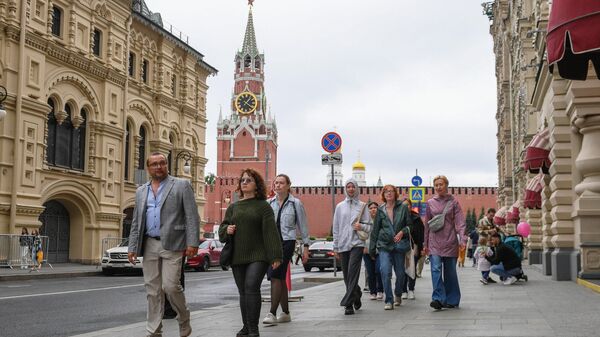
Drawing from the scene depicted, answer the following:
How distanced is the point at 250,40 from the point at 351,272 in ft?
353

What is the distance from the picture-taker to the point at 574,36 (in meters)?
7.38

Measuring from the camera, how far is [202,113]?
153 ft

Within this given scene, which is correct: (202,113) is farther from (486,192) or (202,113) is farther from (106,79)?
(486,192)

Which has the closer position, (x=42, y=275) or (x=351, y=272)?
(x=351, y=272)

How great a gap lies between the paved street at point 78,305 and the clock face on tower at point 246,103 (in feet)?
309

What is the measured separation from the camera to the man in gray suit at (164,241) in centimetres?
736

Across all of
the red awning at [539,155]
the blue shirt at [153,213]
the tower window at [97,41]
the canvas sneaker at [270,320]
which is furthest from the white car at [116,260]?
the blue shirt at [153,213]

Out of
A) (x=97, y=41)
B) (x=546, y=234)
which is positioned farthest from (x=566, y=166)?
(x=97, y=41)

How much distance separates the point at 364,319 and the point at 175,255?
3.28 meters

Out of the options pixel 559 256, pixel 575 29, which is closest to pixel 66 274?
pixel 559 256

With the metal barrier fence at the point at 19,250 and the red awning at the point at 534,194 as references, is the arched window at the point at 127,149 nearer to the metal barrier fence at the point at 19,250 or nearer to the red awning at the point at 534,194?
the metal barrier fence at the point at 19,250

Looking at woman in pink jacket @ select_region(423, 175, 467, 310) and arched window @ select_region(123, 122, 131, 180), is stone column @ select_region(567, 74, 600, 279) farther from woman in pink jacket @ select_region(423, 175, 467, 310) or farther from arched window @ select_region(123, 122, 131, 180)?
arched window @ select_region(123, 122, 131, 180)

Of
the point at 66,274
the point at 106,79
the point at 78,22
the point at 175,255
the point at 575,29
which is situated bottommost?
the point at 66,274

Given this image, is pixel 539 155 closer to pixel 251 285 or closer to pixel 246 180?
pixel 246 180
